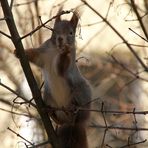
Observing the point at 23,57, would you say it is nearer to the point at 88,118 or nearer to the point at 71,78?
the point at 71,78

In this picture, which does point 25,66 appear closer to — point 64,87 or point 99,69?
point 64,87

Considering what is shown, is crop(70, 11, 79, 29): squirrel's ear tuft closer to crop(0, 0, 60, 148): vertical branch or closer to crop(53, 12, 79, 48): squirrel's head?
crop(53, 12, 79, 48): squirrel's head

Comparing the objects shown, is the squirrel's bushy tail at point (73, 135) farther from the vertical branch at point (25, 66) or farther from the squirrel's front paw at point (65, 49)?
the squirrel's front paw at point (65, 49)

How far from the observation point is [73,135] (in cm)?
166

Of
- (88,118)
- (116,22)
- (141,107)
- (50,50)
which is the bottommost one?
(88,118)

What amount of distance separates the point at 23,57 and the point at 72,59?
0.31 m

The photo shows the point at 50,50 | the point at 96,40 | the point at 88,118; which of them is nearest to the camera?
the point at 50,50

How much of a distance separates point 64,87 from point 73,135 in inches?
6.2

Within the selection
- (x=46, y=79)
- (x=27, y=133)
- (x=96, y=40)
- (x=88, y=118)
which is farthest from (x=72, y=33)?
(x=96, y=40)

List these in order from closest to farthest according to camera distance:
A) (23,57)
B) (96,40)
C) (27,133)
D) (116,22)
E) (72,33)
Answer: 1. (23,57)
2. (72,33)
3. (27,133)
4. (116,22)
5. (96,40)

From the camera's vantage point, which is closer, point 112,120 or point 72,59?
point 72,59

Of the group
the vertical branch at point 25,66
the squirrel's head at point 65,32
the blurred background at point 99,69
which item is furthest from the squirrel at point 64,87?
the blurred background at point 99,69

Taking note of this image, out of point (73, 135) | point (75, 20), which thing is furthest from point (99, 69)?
Answer: point (75, 20)

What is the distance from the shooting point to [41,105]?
137 cm
